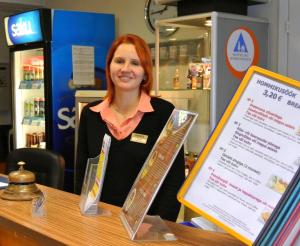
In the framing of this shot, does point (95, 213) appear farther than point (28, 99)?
No

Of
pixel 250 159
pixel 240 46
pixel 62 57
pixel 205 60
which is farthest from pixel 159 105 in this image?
pixel 62 57

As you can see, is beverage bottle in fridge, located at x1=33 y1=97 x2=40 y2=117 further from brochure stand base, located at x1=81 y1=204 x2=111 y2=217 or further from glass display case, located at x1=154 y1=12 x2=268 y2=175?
brochure stand base, located at x1=81 y1=204 x2=111 y2=217

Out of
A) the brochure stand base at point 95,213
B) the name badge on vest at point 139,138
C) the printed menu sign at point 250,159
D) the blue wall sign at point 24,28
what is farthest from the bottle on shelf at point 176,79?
the printed menu sign at point 250,159

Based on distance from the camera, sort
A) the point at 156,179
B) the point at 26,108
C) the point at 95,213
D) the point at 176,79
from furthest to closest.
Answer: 1. the point at 26,108
2. the point at 176,79
3. the point at 95,213
4. the point at 156,179

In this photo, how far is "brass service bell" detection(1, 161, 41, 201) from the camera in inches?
63.9

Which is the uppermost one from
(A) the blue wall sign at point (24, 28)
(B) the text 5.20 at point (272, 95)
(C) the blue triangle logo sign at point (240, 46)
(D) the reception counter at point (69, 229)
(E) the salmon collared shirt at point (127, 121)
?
(A) the blue wall sign at point (24, 28)

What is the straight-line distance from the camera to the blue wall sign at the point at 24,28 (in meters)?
4.56

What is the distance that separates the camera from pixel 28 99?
550 centimetres

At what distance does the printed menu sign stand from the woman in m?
0.91

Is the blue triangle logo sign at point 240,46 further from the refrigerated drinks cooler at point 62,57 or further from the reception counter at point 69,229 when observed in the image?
the reception counter at point 69,229

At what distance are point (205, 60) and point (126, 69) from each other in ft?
5.39

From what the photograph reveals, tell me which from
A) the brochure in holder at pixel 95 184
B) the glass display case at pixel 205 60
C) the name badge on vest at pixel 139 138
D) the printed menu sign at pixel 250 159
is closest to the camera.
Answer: the printed menu sign at pixel 250 159

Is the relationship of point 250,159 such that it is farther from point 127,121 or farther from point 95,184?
point 127,121

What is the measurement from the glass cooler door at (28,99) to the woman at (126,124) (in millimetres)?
2881
